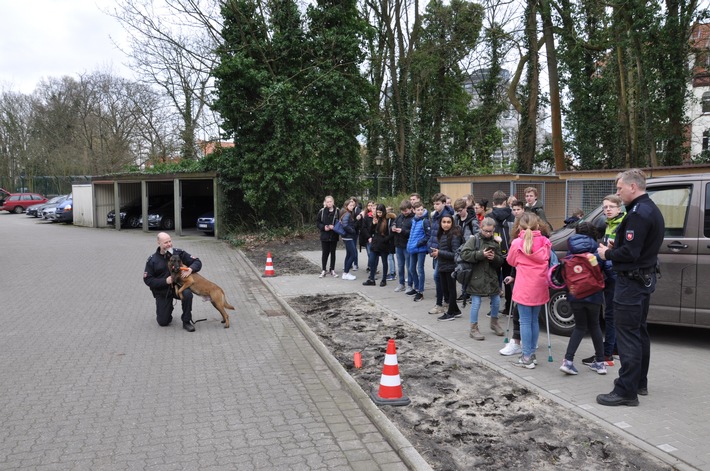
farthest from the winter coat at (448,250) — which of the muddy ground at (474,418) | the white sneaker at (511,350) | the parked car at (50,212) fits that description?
the parked car at (50,212)

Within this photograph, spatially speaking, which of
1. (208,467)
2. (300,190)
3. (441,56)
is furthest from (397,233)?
(441,56)

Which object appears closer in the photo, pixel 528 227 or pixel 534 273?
pixel 534 273

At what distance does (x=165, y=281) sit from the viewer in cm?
852

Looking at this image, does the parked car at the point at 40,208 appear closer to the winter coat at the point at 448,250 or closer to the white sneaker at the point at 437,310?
the white sneaker at the point at 437,310

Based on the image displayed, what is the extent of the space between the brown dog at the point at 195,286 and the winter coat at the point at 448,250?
→ 3.45 meters

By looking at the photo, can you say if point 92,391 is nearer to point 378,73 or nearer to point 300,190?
point 300,190

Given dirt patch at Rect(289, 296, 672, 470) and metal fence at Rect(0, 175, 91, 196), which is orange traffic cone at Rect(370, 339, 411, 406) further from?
metal fence at Rect(0, 175, 91, 196)

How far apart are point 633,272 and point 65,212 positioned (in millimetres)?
36142

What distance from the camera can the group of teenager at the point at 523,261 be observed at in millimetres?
4980

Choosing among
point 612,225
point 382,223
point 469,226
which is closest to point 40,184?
point 382,223

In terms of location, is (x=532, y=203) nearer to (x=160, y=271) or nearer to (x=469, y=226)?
(x=469, y=226)

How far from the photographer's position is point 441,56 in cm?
3066

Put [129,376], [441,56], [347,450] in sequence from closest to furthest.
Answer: [347,450]
[129,376]
[441,56]

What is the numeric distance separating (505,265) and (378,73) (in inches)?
1026
